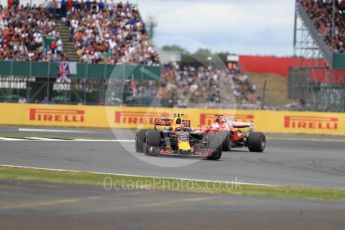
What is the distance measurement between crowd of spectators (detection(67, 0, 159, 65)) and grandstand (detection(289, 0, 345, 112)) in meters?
8.93

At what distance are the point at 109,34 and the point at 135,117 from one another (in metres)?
8.31

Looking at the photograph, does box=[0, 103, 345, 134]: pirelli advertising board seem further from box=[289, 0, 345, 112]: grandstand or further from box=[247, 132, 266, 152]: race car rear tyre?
box=[247, 132, 266, 152]: race car rear tyre

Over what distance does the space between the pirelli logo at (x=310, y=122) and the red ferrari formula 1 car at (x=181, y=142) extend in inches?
624

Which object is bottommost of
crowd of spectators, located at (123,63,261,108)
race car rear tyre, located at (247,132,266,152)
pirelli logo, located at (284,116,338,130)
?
race car rear tyre, located at (247,132,266,152)

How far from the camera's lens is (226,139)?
21.1 metres

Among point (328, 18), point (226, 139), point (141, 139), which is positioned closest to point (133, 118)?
point (226, 139)

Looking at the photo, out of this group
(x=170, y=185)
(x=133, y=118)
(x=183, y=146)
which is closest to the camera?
(x=170, y=185)

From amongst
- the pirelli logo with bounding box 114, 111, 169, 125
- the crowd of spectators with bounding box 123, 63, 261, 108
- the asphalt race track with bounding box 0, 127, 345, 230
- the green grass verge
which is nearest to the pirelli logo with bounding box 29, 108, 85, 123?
the pirelli logo with bounding box 114, 111, 169, 125

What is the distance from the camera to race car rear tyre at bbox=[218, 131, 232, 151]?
20000mm

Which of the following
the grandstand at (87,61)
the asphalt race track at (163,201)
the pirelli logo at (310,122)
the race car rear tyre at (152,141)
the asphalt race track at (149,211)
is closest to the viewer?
the asphalt race track at (149,211)

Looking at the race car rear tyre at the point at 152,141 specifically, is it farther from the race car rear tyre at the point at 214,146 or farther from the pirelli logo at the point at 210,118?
the pirelli logo at the point at 210,118

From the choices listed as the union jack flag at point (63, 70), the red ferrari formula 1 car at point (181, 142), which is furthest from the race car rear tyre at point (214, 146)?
the union jack flag at point (63, 70)

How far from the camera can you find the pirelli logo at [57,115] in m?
34.0

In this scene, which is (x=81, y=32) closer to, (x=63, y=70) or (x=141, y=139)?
(x=63, y=70)
